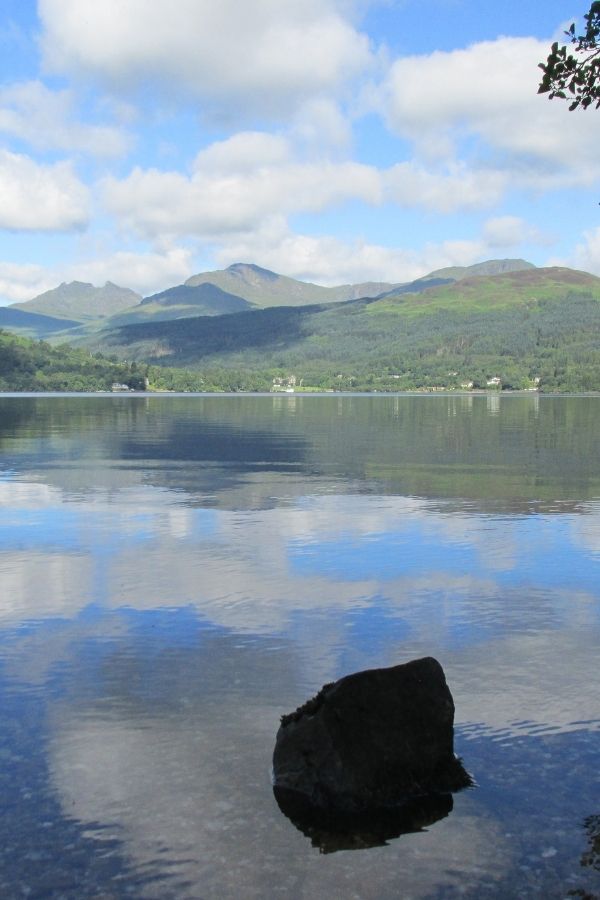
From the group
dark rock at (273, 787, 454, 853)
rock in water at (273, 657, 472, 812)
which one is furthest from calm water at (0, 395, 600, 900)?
rock in water at (273, 657, 472, 812)

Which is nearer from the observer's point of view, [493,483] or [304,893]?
[304,893]

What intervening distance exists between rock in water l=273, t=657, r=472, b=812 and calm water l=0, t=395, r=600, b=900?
1.77 feet

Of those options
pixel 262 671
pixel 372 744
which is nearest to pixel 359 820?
pixel 372 744

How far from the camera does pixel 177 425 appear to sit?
102062mm

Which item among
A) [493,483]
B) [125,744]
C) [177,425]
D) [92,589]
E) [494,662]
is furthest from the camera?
[177,425]

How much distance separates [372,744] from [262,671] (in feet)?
16.1

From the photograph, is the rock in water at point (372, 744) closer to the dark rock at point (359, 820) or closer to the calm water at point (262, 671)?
the dark rock at point (359, 820)

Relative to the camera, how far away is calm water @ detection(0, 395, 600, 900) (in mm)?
10414

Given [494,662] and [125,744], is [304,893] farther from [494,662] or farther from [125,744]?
[494,662]

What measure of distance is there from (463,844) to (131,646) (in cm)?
906

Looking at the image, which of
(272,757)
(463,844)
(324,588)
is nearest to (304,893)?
(463,844)

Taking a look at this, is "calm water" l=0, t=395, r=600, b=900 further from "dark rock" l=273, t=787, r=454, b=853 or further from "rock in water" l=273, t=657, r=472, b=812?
"rock in water" l=273, t=657, r=472, b=812

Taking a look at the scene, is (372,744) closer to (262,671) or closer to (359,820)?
(359,820)

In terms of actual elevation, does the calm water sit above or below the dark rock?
above
